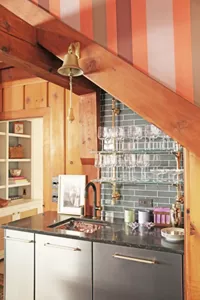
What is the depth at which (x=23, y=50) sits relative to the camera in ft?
6.82

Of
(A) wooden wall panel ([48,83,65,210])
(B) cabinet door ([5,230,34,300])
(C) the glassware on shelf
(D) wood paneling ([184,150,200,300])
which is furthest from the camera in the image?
(A) wooden wall panel ([48,83,65,210])

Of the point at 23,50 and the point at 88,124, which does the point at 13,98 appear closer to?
the point at 88,124

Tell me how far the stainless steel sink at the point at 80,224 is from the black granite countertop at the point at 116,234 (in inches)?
2.7

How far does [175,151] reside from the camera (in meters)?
2.44

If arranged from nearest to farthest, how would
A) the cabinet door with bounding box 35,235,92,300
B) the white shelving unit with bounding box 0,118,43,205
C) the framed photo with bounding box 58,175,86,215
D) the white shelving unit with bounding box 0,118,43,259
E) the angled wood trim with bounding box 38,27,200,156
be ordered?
the angled wood trim with bounding box 38,27,200,156 < the cabinet door with bounding box 35,235,92,300 < the framed photo with bounding box 58,175,86,215 < the white shelving unit with bounding box 0,118,43,259 < the white shelving unit with bounding box 0,118,43,205

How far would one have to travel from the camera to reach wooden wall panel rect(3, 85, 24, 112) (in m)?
3.36

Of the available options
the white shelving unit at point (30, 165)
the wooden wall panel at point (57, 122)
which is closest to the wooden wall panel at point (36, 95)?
the wooden wall panel at point (57, 122)

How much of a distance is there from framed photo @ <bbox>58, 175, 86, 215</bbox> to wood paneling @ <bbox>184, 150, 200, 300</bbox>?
1.52 meters

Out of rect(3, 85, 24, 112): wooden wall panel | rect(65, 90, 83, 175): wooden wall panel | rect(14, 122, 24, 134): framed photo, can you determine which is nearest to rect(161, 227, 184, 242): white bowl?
rect(65, 90, 83, 175): wooden wall panel

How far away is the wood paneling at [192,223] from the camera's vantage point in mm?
1505

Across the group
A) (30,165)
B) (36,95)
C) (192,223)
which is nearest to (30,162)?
(30,165)

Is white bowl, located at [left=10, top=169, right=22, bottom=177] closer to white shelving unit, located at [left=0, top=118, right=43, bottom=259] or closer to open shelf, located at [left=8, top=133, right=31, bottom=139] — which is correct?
white shelving unit, located at [left=0, top=118, right=43, bottom=259]

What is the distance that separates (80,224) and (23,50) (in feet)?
5.42

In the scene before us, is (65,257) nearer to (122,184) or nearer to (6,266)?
(6,266)
